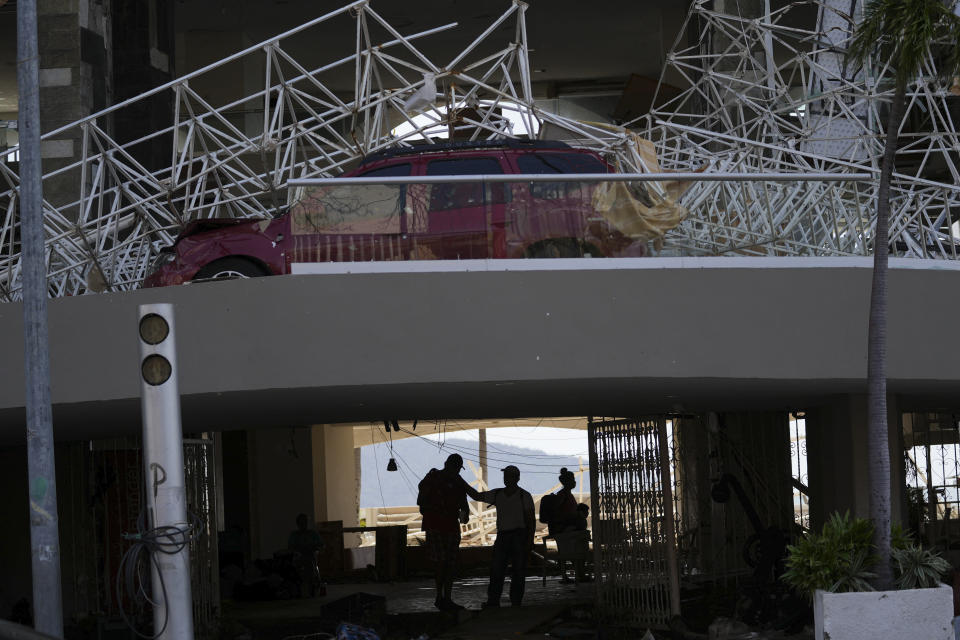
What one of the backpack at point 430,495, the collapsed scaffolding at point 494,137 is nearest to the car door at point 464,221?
the collapsed scaffolding at point 494,137

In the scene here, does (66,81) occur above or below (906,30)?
above

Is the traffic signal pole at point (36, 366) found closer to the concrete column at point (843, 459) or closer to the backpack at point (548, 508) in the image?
the concrete column at point (843, 459)

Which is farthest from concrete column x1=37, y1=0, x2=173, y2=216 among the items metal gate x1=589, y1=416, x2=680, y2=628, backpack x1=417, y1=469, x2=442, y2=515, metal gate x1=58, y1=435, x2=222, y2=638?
metal gate x1=589, y1=416, x2=680, y2=628

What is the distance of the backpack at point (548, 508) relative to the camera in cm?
1769

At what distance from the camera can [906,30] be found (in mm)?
8133

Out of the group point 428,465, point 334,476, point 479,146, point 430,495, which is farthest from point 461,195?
point 428,465

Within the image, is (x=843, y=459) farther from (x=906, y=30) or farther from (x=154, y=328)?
(x=154, y=328)

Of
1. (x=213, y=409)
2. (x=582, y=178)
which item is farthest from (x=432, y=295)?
(x=213, y=409)

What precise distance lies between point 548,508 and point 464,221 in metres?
9.35

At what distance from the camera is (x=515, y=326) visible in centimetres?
879

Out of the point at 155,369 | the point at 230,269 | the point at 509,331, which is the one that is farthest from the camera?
the point at 230,269

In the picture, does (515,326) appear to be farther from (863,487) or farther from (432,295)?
(863,487)

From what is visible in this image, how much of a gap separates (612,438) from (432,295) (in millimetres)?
5562

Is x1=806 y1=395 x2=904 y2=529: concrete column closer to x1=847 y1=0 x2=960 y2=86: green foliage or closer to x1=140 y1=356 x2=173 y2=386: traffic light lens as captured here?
x1=847 y1=0 x2=960 y2=86: green foliage
